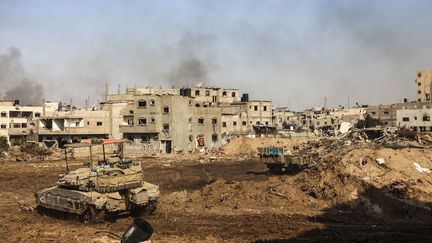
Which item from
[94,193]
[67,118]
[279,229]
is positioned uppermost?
[67,118]

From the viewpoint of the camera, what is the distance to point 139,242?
9.21 metres

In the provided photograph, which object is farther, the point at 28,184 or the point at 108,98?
the point at 108,98

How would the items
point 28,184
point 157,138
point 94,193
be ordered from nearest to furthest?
point 94,193
point 28,184
point 157,138

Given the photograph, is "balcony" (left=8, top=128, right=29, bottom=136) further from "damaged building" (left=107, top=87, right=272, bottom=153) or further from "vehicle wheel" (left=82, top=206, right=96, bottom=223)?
"vehicle wheel" (left=82, top=206, right=96, bottom=223)

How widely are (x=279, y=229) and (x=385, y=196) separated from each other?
6.54 m

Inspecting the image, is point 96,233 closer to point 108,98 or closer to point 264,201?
point 264,201

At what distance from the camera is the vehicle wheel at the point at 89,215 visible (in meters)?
18.3

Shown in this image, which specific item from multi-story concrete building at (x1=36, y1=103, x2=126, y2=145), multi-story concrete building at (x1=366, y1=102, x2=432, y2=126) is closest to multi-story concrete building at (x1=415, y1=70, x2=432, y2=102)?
multi-story concrete building at (x1=366, y1=102, x2=432, y2=126)

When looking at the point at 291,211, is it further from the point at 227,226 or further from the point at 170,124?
the point at 170,124

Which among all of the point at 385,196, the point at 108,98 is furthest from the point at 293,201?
the point at 108,98

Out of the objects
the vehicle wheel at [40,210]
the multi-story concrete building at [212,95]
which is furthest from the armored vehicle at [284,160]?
the multi-story concrete building at [212,95]

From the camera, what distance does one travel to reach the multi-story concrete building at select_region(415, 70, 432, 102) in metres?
106

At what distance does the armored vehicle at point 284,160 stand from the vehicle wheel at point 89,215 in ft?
55.6

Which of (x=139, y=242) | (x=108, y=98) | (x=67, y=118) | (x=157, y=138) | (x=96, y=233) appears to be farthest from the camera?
(x=108, y=98)
